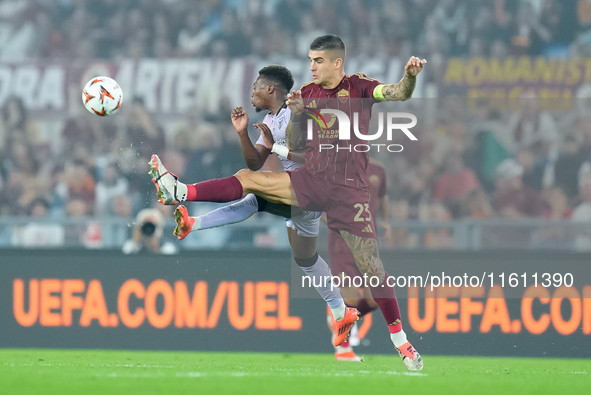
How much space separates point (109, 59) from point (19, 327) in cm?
519

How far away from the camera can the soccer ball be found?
328 inches

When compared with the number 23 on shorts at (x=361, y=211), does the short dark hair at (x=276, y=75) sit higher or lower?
higher

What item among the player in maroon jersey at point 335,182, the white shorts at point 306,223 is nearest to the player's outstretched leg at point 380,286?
the player in maroon jersey at point 335,182

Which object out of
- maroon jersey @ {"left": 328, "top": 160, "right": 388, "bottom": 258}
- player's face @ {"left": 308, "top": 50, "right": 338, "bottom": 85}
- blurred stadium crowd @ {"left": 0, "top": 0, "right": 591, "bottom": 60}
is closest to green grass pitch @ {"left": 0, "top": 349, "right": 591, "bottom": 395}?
maroon jersey @ {"left": 328, "top": 160, "right": 388, "bottom": 258}

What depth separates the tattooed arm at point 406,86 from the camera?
6.67 meters

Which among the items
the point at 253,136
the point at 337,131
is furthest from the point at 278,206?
the point at 253,136

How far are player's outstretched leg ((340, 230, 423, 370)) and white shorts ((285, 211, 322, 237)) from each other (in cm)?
55

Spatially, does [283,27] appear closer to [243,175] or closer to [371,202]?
[371,202]

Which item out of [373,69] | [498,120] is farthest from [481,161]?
[373,69]

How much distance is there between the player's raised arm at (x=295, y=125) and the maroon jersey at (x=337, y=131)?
0.31 ft

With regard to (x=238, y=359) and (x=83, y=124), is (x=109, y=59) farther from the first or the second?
(x=238, y=359)

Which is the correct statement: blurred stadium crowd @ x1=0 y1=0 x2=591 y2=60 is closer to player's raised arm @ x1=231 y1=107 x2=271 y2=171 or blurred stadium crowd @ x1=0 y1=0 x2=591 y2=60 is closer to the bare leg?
player's raised arm @ x1=231 y1=107 x2=271 y2=171

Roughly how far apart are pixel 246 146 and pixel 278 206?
0.50 m

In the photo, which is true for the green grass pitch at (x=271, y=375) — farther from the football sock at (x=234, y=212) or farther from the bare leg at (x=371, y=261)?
the football sock at (x=234, y=212)
